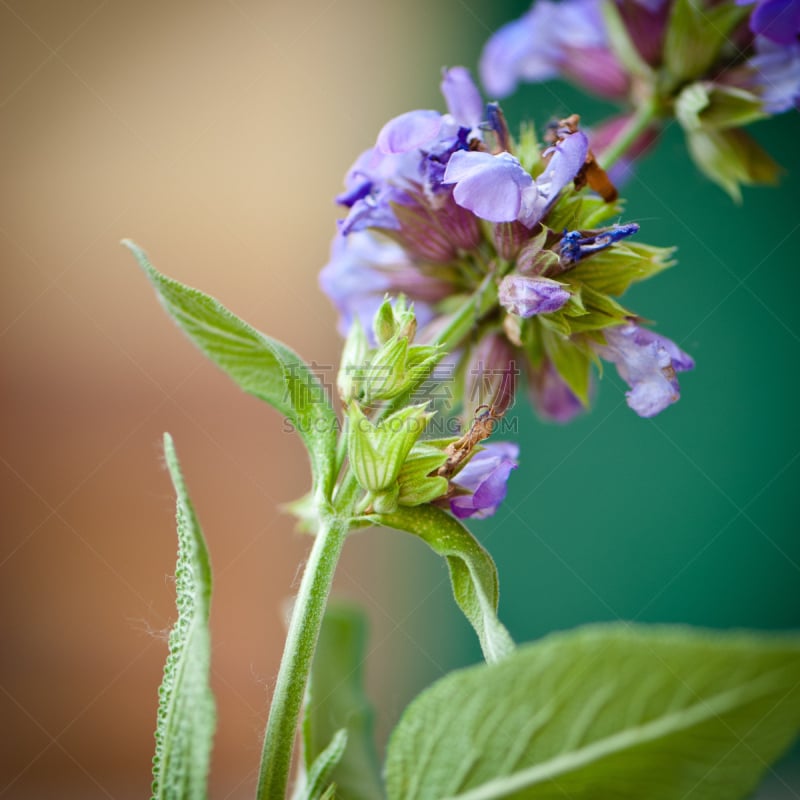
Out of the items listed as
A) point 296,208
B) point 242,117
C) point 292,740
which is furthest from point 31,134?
point 292,740

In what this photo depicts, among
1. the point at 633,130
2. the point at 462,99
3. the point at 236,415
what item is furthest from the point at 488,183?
the point at 236,415

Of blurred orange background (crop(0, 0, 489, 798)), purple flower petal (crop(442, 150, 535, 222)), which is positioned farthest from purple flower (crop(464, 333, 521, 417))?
blurred orange background (crop(0, 0, 489, 798))

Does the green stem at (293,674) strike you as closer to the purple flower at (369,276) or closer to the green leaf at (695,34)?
the purple flower at (369,276)

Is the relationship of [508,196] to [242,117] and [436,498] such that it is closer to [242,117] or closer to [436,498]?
[436,498]

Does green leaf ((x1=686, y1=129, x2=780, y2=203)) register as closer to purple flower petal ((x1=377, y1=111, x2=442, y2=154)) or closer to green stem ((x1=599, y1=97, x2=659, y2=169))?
green stem ((x1=599, y1=97, x2=659, y2=169))

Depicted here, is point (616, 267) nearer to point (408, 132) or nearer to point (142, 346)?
point (408, 132)

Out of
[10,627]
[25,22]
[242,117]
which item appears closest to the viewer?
[10,627]

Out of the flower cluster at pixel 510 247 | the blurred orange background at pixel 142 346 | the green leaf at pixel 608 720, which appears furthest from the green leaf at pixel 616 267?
the blurred orange background at pixel 142 346
